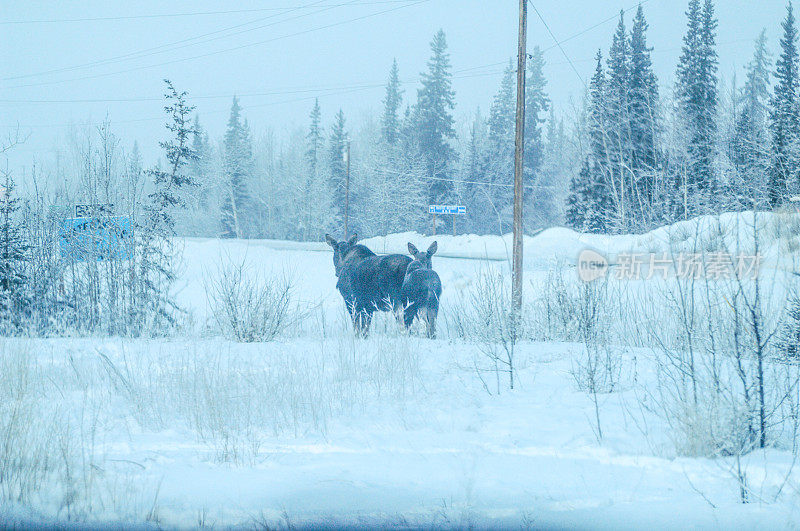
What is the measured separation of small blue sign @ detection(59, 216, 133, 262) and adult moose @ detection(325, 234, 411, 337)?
461cm

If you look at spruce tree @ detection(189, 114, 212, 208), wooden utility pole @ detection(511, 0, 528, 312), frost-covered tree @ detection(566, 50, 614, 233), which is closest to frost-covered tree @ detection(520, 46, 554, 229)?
frost-covered tree @ detection(566, 50, 614, 233)

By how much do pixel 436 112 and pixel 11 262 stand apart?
3140 cm

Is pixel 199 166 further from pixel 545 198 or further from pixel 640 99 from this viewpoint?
pixel 545 198

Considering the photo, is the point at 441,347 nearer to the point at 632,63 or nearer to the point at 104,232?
the point at 104,232

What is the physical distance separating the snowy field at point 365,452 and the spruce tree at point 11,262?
237 inches

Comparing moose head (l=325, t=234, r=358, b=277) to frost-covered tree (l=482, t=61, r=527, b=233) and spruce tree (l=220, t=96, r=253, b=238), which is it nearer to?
spruce tree (l=220, t=96, r=253, b=238)

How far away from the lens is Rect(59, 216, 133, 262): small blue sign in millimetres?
13094

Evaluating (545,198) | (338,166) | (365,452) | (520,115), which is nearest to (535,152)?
(545,198)

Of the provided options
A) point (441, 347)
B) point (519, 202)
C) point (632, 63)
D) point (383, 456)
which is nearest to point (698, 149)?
point (632, 63)

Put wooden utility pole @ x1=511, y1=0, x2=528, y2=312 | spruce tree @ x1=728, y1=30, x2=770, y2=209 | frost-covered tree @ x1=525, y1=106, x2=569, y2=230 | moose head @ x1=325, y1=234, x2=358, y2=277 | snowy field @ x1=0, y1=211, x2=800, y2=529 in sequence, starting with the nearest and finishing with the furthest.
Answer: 1. snowy field @ x1=0, y1=211, x2=800, y2=529
2. moose head @ x1=325, y1=234, x2=358, y2=277
3. wooden utility pole @ x1=511, y1=0, x2=528, y2=312
4. spruce tree @ x1=728, y1=30, x2=770, y2=209
5. frost-covered tree @ x1=525, y1=106, x2=569, y2=230

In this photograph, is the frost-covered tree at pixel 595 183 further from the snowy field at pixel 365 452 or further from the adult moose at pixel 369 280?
the snowy field at pixel 365 452

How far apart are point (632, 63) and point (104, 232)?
2700cm

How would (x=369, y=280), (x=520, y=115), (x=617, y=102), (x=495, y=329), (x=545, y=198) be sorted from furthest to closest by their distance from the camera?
(x=545, y=198), (x=617, y=102), (x=520, y=115), (x=369, y=280), (x=495, y=329)

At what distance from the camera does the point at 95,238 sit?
13.2 meters
